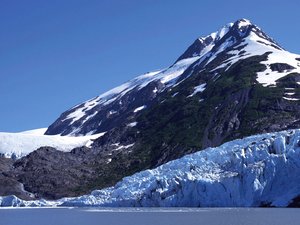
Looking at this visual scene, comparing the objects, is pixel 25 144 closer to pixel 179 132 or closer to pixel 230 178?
pixel 179 132

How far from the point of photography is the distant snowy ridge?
82.2 m

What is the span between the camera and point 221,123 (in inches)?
6294

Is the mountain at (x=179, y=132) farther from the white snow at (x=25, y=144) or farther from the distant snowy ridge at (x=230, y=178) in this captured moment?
the distant snowy ridge at (x=230, y=178)

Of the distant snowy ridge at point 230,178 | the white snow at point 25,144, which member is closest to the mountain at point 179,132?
the white snow at point 25,144

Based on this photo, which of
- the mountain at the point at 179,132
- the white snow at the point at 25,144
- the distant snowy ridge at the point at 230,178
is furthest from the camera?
the white snow at the point at 25,144

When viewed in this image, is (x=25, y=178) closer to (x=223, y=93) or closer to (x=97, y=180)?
(x=97, y=180)

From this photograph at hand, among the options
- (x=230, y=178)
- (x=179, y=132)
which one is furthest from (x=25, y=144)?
(x=230, y=178)

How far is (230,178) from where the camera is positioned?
8544 centimetres

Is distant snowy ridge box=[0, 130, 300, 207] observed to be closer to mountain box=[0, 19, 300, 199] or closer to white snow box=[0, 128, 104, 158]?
mountain box=[0, 19, 300, 199]

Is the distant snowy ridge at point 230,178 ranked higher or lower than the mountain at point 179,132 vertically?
lower

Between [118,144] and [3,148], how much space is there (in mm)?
39234

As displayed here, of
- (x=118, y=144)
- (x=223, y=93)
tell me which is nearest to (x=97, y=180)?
(x=118, y=144)

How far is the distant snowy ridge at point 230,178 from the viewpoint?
82250 millimetres

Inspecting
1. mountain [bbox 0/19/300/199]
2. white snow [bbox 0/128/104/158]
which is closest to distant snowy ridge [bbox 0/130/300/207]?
mountain [bbox 0/19/300/199]
